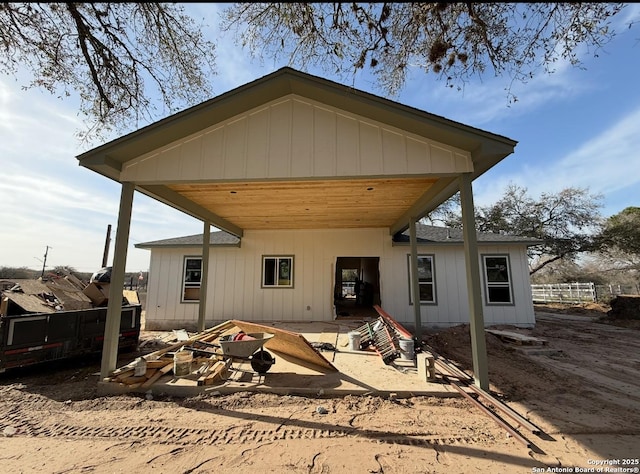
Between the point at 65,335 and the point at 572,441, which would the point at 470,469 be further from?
the point at 65,335

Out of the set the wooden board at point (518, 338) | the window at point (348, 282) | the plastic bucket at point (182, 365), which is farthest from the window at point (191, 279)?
the window at point (348, 282)

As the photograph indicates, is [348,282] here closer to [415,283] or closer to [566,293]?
[566,293]

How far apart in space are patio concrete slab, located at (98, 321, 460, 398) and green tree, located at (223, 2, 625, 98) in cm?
411

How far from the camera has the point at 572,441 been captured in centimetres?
276

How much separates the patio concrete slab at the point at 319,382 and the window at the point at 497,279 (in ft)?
18.7

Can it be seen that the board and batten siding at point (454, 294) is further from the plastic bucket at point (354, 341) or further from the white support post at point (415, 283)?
the plastic bucket at point (354, 341)

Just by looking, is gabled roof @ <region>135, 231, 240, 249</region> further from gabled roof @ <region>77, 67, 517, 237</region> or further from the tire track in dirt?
the tire track in dirt

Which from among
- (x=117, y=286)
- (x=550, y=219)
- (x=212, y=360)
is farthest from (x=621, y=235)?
(x=117, y=286)

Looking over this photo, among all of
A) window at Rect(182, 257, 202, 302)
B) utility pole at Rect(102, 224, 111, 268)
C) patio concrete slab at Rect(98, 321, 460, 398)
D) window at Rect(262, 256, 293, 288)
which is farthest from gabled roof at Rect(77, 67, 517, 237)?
utility pole at Rect(102, 224, 111, 268)

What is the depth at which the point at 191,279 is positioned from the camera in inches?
388

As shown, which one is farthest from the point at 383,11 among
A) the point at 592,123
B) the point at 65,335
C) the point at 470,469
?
the point at 592,123

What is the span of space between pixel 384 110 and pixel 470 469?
4.18 m

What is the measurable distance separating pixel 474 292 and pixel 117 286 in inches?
209

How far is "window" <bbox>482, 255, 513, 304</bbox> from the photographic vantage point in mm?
9344
